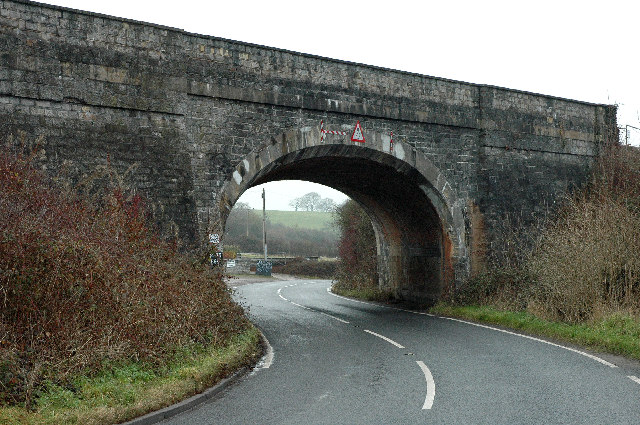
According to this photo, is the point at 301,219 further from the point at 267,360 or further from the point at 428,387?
the point at 428,387

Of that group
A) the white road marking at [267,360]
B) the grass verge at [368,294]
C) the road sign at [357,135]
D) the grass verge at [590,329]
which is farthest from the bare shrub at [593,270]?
the grass verge at [368,294]

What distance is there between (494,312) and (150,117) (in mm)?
9404

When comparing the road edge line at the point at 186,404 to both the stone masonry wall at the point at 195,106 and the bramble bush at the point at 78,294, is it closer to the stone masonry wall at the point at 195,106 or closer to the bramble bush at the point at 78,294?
the bramble bush at the point at 78,294

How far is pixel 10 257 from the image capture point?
698 cm

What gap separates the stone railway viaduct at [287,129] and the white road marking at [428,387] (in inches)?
239

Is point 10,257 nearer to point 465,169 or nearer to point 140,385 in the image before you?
point 140,385

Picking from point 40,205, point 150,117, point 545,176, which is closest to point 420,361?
point 40,205

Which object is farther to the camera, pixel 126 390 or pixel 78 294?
pixel 78 294

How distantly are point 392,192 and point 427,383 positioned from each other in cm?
1111

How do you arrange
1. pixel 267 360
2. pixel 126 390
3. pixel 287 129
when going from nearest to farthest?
1. pixel 126 390
2. pixel 267 360
3. pixel 287 129

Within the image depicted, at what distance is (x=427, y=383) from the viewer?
7703 millimetres

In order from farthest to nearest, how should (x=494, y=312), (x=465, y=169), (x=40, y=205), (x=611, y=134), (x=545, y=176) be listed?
(x=611, y=134) < (x=545, y=176) < (x=465, y=169) < (x=494, y=312) < (x=40, y=205)

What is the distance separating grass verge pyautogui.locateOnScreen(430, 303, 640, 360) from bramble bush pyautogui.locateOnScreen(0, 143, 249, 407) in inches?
→ 249

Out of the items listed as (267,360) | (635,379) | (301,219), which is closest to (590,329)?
(635,379)
